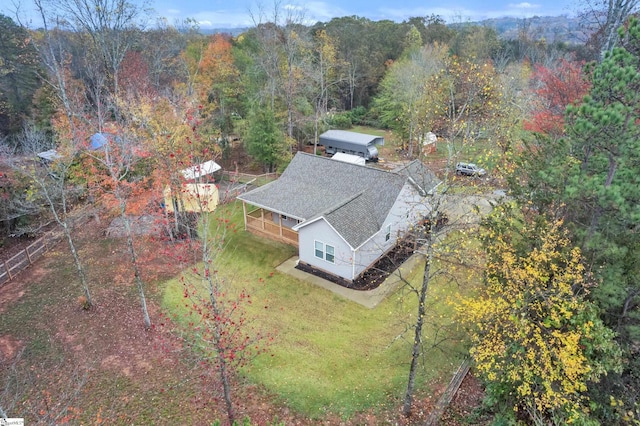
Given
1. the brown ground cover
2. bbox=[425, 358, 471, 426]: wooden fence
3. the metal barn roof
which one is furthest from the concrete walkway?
the metal barn roof

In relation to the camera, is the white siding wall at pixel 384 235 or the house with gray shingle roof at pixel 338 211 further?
the white siding wall at pixel 384 235

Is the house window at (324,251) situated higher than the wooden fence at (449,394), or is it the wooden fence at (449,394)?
the house window at (324,251)

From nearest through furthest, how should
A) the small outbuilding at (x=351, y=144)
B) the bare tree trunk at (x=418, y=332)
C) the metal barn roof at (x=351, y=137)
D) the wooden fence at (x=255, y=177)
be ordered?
the bare tree trunk at (x=418, y=332), the wooden fence at (x=255, y=177), the small outbuilding at (x=351, y=144), the metal barn roof at (x=351, y=137)

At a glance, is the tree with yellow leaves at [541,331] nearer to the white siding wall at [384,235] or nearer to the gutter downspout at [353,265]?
the white siding wall at [384,235]

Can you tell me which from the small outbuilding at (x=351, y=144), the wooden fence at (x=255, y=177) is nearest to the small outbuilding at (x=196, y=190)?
the wooden fence at (x=255, y=177)

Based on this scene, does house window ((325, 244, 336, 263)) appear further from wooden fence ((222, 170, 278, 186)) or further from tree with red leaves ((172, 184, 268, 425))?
wooden fence ((222, 170, 278, 186))

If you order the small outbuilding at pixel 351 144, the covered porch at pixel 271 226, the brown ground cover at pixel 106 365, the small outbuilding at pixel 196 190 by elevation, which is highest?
the small outbuilding at pixel 196 190

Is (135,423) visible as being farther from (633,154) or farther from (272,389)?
(633,154)
